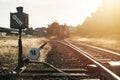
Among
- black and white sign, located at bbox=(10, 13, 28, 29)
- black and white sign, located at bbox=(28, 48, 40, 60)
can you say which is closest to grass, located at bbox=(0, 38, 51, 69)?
black and white sign, located at bbox=(28, 48, 40, 60)

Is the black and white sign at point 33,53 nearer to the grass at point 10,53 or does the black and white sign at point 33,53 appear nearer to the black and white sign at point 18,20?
the black and white sign at point 18,20

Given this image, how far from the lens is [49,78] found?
7.55 metres

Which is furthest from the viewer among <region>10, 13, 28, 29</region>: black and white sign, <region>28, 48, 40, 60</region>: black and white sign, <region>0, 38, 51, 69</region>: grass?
<region>0, 38, 51, 69</region>: grass

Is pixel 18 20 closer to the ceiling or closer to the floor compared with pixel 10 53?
closer to the ceiling

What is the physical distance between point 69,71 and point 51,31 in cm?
7707

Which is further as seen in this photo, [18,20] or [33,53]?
[33,53]

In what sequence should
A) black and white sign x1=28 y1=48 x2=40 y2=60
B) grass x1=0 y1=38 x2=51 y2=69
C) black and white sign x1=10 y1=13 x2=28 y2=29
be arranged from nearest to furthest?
black and white sign x1=10 y1=13 x2=28 y2=29, black and white sign x1=28 y1=48 x2=40 y2=60, grass x1=0 y1=38 x2=51 y2=69

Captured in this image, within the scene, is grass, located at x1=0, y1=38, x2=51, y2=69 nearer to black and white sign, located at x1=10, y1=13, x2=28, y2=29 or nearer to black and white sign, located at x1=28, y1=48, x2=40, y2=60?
black and white sign, located at x1=28, y1=48, x2=40, y2=60

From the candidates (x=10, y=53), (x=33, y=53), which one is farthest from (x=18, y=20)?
(x=10, y=53)

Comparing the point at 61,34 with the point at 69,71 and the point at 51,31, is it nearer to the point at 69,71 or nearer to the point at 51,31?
the point at 51,31

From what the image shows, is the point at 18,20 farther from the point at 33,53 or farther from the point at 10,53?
the point at 10,53

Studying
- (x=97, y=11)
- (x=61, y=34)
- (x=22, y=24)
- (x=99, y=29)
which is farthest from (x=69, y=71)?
(x=97, y=11)

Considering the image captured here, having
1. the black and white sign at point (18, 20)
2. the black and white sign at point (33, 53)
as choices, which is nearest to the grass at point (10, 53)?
the black and white sign at point (33, 53)

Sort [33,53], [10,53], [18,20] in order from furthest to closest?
[10,53] → [33,53] → [18,20]
